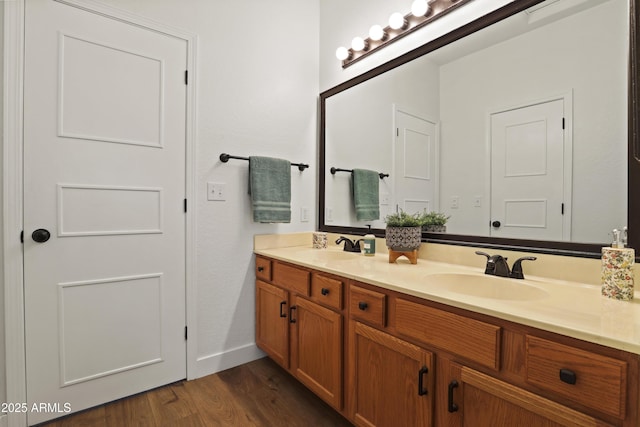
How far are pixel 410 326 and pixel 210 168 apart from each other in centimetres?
150

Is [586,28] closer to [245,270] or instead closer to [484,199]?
[484,199]

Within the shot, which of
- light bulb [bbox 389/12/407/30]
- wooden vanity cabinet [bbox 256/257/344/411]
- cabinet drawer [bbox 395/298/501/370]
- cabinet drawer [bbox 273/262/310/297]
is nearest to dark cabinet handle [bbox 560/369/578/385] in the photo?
cabinet drawer [bbox 395/298/501/370]

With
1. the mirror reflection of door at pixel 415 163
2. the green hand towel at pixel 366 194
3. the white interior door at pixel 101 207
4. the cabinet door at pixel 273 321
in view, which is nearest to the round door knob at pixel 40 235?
the white interior door at pixel 101 207

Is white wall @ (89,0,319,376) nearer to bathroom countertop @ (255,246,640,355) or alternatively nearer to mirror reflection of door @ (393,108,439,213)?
bathroom countertop @ (255,246,640,355)

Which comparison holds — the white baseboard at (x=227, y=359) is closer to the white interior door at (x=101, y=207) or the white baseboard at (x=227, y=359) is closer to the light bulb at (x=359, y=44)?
the white interior door at (x=101, y=207)

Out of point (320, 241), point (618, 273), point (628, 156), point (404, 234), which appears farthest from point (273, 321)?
point (628, 156)

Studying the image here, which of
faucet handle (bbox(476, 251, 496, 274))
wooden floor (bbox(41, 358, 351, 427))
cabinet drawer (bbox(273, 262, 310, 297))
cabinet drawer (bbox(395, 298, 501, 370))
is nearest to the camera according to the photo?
cabinet drawer (bbox(395, 298, 501, 370))

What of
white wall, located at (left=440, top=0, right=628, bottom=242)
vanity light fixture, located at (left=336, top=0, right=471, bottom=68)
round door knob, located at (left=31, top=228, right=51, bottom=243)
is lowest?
round door knob, located at (left=31, top=228, right=51, bottom=243)

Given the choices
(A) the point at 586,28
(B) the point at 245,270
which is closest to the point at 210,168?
(B) the point at 245,270

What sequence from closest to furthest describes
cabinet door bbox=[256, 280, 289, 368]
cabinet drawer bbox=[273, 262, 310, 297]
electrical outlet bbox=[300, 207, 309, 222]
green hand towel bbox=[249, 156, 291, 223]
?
1. cabinet drawer bbox=[273, 262, 310, 297]
2. cabinet door bbox=[256, 280, 289, 368]
3. green hand towel bbox=[249, 156, 291, 223]
4. electrical outlet bbox=[300, 207, 309, 222]

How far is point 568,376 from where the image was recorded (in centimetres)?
77

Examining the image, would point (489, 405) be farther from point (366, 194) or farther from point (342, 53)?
point (342, 53)

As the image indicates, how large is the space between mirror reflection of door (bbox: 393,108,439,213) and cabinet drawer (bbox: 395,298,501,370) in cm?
78

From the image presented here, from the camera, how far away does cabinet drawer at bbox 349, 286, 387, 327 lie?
4.11 ft
